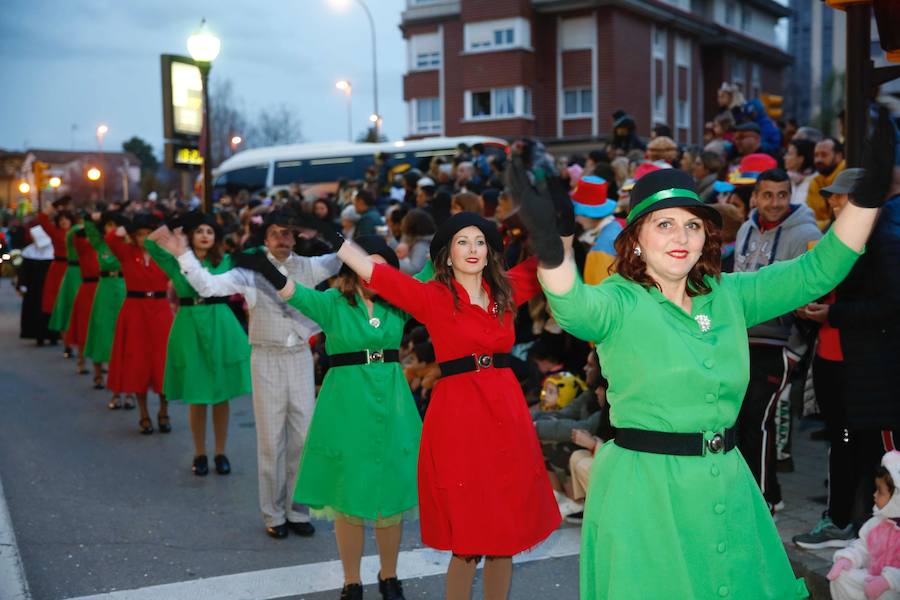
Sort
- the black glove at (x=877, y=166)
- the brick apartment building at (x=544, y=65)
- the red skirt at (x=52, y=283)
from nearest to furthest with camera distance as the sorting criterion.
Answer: the black glove at (x=877, y=166)
the red skirt at (x=52, y=283)
the brick apartment building at (x=544, y=65)

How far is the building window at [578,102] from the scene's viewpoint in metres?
39.2

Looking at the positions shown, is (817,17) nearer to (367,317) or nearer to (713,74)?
(713,74)

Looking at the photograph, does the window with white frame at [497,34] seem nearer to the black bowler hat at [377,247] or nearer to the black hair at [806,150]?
the black hair at [806,150]

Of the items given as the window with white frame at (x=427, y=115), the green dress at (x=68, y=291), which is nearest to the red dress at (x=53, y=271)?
the green dress at (x=68, y=291)

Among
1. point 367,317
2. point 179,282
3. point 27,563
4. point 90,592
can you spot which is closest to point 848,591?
point 367,317

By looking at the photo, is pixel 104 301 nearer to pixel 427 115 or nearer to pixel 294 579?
pixel 294 579

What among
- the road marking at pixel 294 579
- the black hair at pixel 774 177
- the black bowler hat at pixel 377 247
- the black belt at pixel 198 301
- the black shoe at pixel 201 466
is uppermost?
the black hair at pixel 774 177

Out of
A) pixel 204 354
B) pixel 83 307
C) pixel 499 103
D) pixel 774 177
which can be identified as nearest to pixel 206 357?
pixel 204 354

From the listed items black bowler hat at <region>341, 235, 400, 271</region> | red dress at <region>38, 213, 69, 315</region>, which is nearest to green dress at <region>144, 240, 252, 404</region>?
black bowler hat at <region>341, 235, 400, 271</region>

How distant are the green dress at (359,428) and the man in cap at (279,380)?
3.54 ft

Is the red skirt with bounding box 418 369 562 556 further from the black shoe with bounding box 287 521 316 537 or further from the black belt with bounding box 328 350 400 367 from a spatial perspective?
the black shoe with bounding box 287 521 316 537

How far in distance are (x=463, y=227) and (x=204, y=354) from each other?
420cm

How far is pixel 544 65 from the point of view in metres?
39.9

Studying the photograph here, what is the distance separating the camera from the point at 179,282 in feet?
27.2
